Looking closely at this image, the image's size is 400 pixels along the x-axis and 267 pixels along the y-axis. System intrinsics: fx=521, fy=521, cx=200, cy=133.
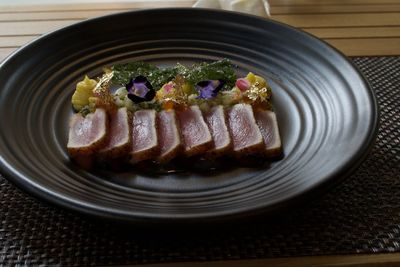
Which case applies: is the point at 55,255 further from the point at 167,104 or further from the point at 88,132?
the point at 167,104

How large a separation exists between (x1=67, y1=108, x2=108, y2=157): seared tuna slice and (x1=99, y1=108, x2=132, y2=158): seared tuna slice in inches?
0.7

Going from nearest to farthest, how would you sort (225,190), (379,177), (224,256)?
(224,256) → (225,190) → (379,177)

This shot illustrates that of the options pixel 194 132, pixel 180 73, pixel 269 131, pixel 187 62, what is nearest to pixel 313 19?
pixel 187 62

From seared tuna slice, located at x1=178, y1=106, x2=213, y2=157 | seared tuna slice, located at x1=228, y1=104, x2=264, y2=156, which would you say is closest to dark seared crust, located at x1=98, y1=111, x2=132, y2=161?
seared tuna slice, located at x1=178, y1=106, x2=213, y2=157

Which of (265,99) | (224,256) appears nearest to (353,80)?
(265,99)

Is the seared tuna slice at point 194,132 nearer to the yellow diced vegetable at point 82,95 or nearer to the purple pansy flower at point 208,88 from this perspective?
the purple pansy flower at point 208,88

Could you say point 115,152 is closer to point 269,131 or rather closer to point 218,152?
point 218,152

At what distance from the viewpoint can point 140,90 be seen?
1.56m

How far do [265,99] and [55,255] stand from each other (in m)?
0.78

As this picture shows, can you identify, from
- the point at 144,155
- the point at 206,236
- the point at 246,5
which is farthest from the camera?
the point at 246,5

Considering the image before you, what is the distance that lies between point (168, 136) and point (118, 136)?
0.14 m

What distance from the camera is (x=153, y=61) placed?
183cm

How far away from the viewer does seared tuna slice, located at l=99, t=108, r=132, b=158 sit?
1.38 metres

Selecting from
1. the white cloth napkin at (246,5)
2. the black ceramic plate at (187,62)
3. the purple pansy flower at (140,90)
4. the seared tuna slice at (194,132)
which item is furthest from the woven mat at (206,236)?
the white cloth napkin at (246,5)
